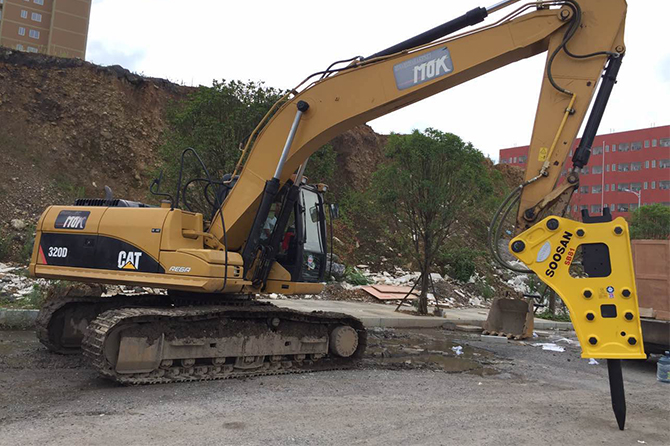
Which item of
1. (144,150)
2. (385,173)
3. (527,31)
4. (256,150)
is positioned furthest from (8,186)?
(527,31)

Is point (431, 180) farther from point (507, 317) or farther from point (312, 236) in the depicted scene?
point (312, 236)

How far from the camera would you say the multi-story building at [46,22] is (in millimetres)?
54312

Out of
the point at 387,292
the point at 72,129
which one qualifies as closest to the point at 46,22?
the point at 72,129

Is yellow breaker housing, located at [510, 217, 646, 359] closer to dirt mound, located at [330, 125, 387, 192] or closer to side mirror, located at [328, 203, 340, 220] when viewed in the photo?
side mirror, located at [328, 203, 340, 220]

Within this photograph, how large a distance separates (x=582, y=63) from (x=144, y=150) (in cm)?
2211

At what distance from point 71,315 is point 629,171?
209 feet

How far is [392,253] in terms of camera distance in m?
24.7

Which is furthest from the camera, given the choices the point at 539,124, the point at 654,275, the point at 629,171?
the point at 629,171

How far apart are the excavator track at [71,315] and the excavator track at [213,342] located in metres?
1.28

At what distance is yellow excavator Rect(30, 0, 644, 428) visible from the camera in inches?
200

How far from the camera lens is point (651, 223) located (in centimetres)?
3266

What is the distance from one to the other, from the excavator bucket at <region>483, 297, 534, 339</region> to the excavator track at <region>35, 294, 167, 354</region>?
778cm

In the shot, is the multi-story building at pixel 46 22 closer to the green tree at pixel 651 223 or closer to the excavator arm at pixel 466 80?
the green tree at pixel 651 223

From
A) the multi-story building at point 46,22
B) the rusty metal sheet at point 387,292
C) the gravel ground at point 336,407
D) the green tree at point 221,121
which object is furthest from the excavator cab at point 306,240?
the multi-story building at point 46,22
